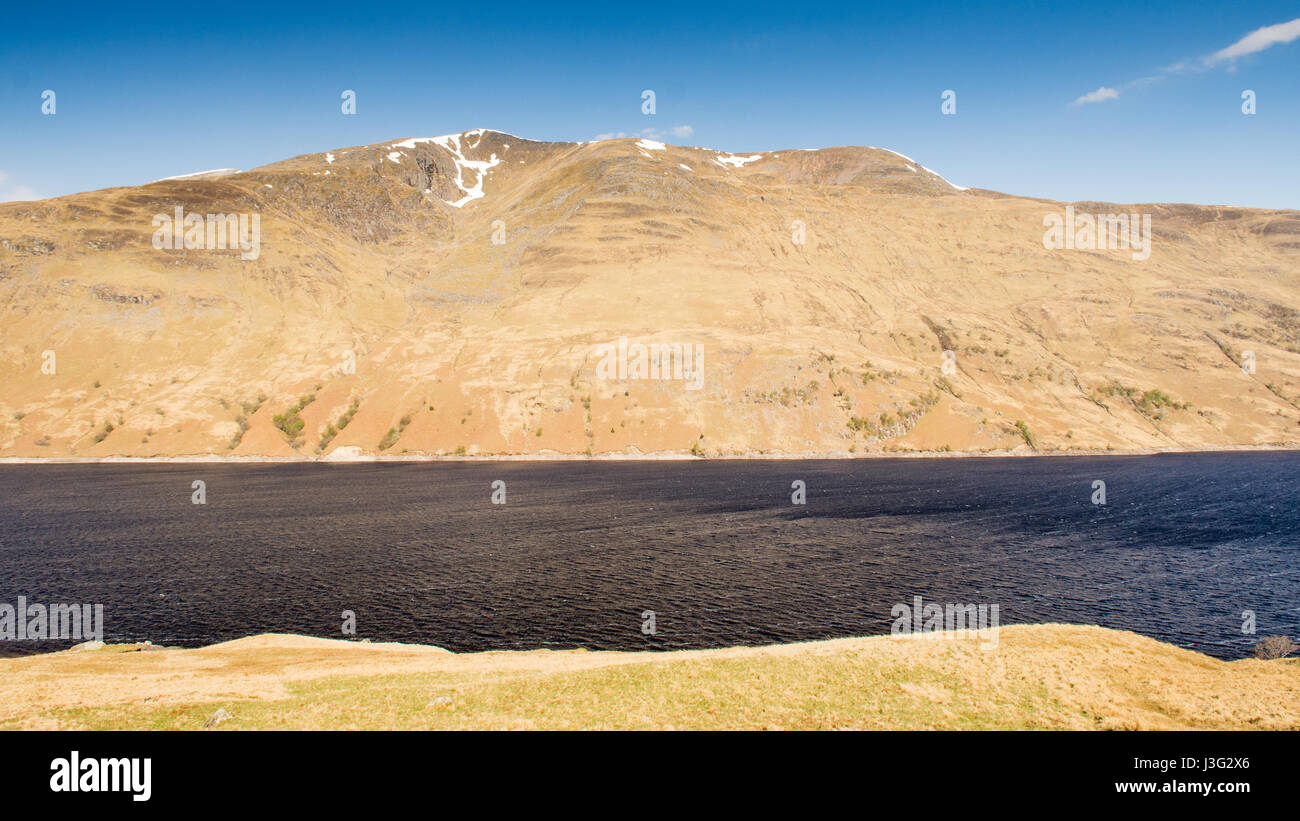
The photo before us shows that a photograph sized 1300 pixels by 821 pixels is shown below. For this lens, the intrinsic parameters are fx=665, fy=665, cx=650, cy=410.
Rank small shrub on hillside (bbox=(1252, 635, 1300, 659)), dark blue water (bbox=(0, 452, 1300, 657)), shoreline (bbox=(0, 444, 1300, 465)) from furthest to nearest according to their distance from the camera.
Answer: shoreline (bbox=(0, 444, 1300, 465)), dark blue water (bbox=(0, 452, 1300, 657)), small shrub on hillside (bbox=(1252, 635, 1300, 659))

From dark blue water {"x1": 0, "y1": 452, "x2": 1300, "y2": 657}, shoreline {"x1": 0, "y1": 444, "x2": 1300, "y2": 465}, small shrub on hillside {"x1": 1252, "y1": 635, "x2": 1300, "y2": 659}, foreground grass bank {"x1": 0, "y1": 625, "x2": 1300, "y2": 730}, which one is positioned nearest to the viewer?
foreground grass bank {"x1": 0, "y1": 625, "x2": 1300, "y2": 730}

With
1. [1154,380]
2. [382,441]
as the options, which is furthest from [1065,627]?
[1154,380]

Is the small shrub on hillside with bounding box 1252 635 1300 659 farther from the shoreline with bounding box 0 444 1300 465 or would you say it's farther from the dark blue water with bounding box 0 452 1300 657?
the shoreline with bounding box 0 444 1300 465

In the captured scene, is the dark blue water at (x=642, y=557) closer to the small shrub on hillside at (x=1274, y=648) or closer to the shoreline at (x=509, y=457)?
the small shrub on hillside at (x=1274, y=648)

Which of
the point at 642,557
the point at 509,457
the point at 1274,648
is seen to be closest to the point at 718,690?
the point at 1274,648

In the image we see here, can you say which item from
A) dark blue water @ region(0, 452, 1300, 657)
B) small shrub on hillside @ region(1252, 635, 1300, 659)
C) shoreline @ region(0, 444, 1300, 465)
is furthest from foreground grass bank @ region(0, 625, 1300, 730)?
shoreline @ region(0, 444, 1300, 465)
